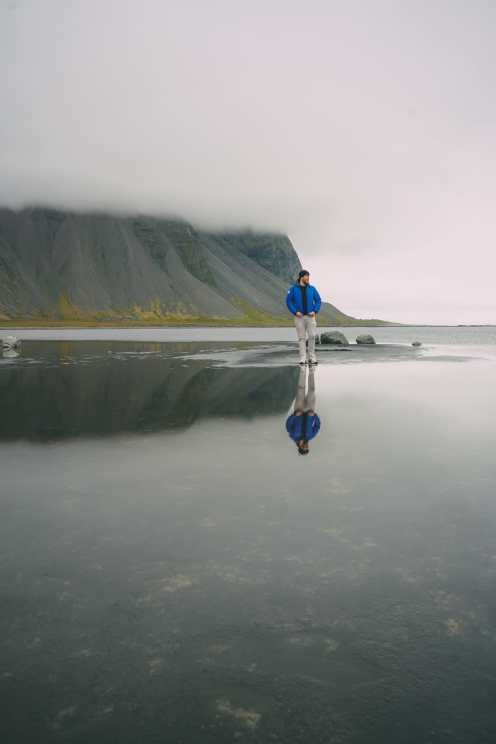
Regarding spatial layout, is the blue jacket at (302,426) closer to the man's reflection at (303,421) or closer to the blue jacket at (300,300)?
the man's reflection at (303,421)

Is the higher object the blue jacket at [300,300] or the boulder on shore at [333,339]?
the blue jacket at [300,300]

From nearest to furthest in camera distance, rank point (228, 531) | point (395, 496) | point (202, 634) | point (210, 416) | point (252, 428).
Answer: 1. point (202, 634)
2. point (228, 531)
3. point (395, 496)
4. point (252, 428)
5. point (210, 416)

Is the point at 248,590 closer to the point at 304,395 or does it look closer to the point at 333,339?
the point at 304,395

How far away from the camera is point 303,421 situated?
1084 cm

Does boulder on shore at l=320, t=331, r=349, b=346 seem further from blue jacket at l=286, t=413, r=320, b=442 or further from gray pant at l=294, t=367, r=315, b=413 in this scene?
blue jacket at l=286, t=413, r=320, b=442

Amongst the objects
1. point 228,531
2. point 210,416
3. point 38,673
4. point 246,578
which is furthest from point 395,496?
point 210,416

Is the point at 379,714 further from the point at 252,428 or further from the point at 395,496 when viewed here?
the point at 252,428

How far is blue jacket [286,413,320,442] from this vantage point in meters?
9.51

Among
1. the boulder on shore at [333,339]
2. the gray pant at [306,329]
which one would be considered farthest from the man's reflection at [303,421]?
the boulder on shore at [333,339]

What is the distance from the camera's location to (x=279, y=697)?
2924 mm

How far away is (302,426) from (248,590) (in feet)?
21.2

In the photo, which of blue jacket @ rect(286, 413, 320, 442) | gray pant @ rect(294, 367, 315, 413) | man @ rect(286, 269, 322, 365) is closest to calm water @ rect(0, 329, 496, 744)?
blue jacket @ rect(286, 413, 320, 442)

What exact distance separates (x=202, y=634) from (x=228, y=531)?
1.69 metres

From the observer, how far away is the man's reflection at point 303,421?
9.18 meters
